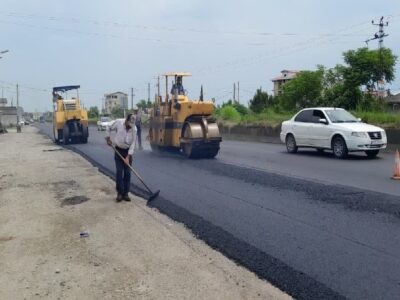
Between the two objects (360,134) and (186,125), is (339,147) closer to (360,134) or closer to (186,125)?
(360,134)

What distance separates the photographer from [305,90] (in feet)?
127

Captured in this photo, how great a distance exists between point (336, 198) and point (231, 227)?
2667 millimetres

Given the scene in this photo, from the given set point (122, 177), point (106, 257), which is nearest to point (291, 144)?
point (122, 177)

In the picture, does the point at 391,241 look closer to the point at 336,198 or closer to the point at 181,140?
the point at 336,198

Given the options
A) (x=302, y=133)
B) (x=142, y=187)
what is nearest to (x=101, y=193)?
(x=142, y=187)

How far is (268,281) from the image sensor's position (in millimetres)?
5051

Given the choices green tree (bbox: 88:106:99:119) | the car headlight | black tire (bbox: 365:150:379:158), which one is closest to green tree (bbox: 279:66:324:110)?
black tire (bbox: 365:150:379:158)

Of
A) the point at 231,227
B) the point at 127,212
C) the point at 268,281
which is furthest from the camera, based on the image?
the point at 127,212

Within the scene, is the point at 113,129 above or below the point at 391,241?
above

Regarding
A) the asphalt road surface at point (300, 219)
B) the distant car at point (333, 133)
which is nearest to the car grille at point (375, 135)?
the distant car at point (333, 133)

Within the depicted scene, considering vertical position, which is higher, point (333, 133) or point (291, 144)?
point (333, 133)

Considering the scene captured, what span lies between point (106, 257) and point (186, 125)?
1145 cm

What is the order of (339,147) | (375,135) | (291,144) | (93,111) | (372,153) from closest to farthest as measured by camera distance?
(375,135), (339,147), (372,153), (291,144), (93,111)

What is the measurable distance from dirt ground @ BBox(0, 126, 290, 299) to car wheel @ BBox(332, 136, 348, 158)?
886 centimetres
